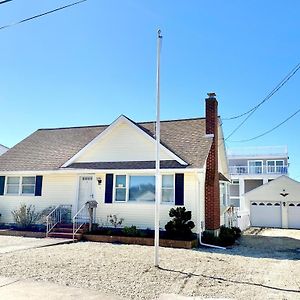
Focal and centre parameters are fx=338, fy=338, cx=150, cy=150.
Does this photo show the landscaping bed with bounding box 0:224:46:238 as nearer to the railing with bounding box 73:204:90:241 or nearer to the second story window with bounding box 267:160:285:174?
the railing with bounding box 73:204:90:241

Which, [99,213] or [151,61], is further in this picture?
[99,213]

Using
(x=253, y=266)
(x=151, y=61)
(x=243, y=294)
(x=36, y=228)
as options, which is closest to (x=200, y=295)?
(x=243, y=294)

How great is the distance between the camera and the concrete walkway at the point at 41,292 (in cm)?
601

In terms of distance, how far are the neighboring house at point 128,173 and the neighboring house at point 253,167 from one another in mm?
23248

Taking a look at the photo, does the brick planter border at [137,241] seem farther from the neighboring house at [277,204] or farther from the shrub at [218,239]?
the neighboring house at [277,204]

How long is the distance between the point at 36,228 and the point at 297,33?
557 inches

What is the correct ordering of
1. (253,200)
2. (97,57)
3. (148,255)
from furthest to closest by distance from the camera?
1. (253,200)
2. (97,57)
3. (148,255)

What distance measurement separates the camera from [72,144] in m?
20.1

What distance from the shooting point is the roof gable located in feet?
55.2

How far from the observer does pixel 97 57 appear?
543 inches

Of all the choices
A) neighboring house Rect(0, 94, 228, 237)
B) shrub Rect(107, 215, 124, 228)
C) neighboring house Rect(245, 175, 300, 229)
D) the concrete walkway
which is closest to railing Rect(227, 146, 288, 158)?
neighboring house Rect(245, 175, 300, 229)

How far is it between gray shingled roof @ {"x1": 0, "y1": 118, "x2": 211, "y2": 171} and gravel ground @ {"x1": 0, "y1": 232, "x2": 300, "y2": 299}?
5.19 metres

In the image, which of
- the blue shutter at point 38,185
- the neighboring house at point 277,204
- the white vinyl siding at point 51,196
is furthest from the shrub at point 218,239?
the neighboring house at point 277,204

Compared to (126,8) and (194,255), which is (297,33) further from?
(194,255)
